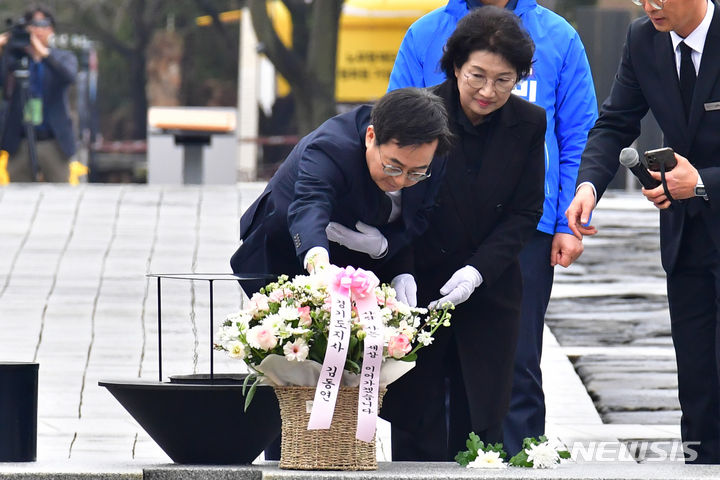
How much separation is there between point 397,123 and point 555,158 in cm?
147

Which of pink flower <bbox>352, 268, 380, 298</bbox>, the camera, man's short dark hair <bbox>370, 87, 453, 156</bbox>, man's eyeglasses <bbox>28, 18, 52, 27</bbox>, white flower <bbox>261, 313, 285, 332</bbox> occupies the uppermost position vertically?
man's short dark hair <bbox>370, 87, 453, 156</bbox>

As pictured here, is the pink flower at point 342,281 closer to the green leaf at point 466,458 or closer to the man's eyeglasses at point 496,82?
the green leaf at point 466,458

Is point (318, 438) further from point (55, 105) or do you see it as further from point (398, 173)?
point (55, 105)

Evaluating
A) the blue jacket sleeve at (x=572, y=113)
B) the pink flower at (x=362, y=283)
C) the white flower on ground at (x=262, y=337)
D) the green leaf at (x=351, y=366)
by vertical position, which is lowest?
the green leaf at (x=351, y=366)

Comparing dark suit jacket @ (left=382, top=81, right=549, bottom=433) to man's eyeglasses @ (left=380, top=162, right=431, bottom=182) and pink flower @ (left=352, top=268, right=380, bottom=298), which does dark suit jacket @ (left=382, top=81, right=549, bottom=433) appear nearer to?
man's eyeglasses @ (left=380, top=162, right=431, bottom=182)

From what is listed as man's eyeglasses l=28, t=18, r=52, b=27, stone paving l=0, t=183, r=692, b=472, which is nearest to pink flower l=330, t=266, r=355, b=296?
stone paving l=0, t=183, r=692, b=472

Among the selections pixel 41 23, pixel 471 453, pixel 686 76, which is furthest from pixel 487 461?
pixel 41 23

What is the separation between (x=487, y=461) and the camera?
15.2 feet

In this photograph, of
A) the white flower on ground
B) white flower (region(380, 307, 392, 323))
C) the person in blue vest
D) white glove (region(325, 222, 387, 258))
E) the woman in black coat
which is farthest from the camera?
the person in blue vest

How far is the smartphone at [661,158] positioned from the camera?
16.5ft

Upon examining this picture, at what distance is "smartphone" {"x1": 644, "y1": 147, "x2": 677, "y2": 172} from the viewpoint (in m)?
5.02

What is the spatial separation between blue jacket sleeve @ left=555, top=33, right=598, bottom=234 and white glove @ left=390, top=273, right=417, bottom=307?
116 cm

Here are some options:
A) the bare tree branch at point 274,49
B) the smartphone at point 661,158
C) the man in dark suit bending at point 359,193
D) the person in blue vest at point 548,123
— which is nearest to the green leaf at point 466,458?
the man in dark suit bending at point 359,193

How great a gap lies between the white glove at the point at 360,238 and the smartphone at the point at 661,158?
92 centimetres
